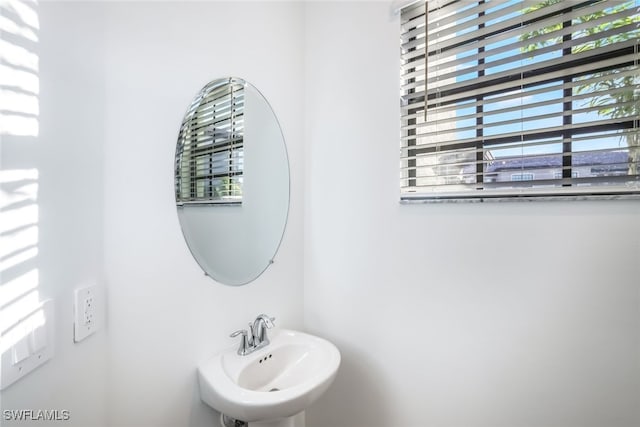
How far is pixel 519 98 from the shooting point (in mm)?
968

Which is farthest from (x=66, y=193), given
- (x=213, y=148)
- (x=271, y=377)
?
(x=271, y=377)

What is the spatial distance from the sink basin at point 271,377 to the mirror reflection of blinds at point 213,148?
0.60 meters

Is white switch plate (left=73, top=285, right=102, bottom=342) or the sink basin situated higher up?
white switch plate (left=73, top=285, right=102, bottom=342)

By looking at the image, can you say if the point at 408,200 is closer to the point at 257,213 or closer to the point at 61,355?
the point at 257,213

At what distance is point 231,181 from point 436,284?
89cm

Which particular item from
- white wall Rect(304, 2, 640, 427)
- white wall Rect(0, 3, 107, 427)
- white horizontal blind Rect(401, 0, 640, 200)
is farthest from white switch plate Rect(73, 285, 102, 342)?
white horizontal blind Rect(401, 0, 640, 200)

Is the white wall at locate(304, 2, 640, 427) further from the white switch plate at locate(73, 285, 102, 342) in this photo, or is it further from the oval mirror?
the white switch plate at locate(73, 285, 102, 342)

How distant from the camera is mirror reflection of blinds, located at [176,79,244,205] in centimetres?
101

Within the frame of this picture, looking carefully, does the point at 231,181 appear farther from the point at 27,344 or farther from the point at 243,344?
the point at 27,344

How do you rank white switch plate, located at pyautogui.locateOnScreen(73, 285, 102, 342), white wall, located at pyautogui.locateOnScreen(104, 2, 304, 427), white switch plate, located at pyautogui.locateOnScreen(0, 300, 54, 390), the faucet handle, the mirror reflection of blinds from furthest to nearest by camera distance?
1. the faucet handle
2. the mirror reflection of blinds
3. white wall, located at pyautogui.locateOnScreen(104, 2, 304, 427)
4. white switch plate, located at pyautogui.locateOnScreen(73, 285, 102, 342)
5. white switch plate, located at pyautogui.locateOnScreen(0, 300, 54, 390)

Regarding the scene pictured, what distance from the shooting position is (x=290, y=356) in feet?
4.12

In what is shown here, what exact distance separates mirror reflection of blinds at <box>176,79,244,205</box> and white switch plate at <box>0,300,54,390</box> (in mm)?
451

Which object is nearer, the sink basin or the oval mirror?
the sink basin

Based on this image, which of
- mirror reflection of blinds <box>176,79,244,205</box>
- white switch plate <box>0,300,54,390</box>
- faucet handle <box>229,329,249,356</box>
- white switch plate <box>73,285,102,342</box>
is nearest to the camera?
white switch plate <box>0,300,54,390</box>
